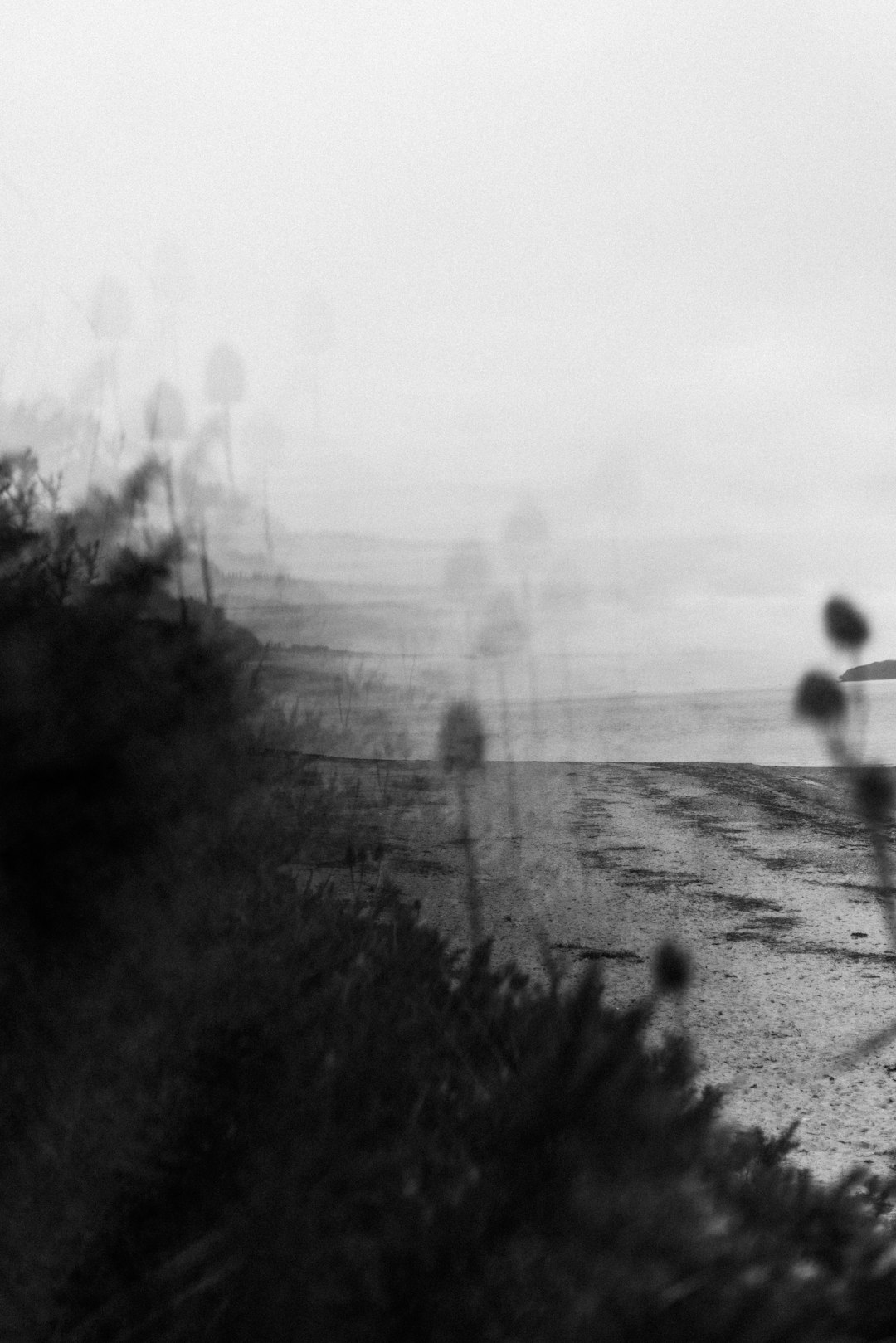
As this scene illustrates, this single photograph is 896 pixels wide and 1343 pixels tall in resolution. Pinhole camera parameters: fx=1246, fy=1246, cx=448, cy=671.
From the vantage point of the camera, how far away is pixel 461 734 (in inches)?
239

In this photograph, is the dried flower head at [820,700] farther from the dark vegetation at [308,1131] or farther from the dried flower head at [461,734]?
the dark vegetation at [308,1131]

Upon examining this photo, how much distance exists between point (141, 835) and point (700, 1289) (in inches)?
70.3

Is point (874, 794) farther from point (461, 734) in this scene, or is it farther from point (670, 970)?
point (670, 970)

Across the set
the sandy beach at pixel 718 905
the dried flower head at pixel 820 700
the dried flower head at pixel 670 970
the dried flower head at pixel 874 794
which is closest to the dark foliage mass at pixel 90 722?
the dried flower head at pixel 670 970

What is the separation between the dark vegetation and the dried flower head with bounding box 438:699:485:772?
307 centimetres

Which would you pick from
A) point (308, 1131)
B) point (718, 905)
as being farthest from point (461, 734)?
point (308, 1131)

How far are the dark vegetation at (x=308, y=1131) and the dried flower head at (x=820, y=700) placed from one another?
139 inches

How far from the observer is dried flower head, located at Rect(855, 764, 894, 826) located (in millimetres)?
7500

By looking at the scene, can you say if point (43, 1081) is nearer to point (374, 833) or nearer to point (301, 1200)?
point (301, 1200)

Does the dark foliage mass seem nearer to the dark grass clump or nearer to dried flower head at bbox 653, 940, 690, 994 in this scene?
the dark grass clump

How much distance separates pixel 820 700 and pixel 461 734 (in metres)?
1.73

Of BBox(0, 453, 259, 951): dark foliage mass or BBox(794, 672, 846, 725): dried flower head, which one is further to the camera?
BBox(794, 672, 846, 725): dried flower head

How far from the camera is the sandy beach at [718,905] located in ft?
12.4

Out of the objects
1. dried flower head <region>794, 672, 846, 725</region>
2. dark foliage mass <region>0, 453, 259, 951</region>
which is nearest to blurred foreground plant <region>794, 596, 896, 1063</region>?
dried flower head <region>794, 672, 846, 725</region>
